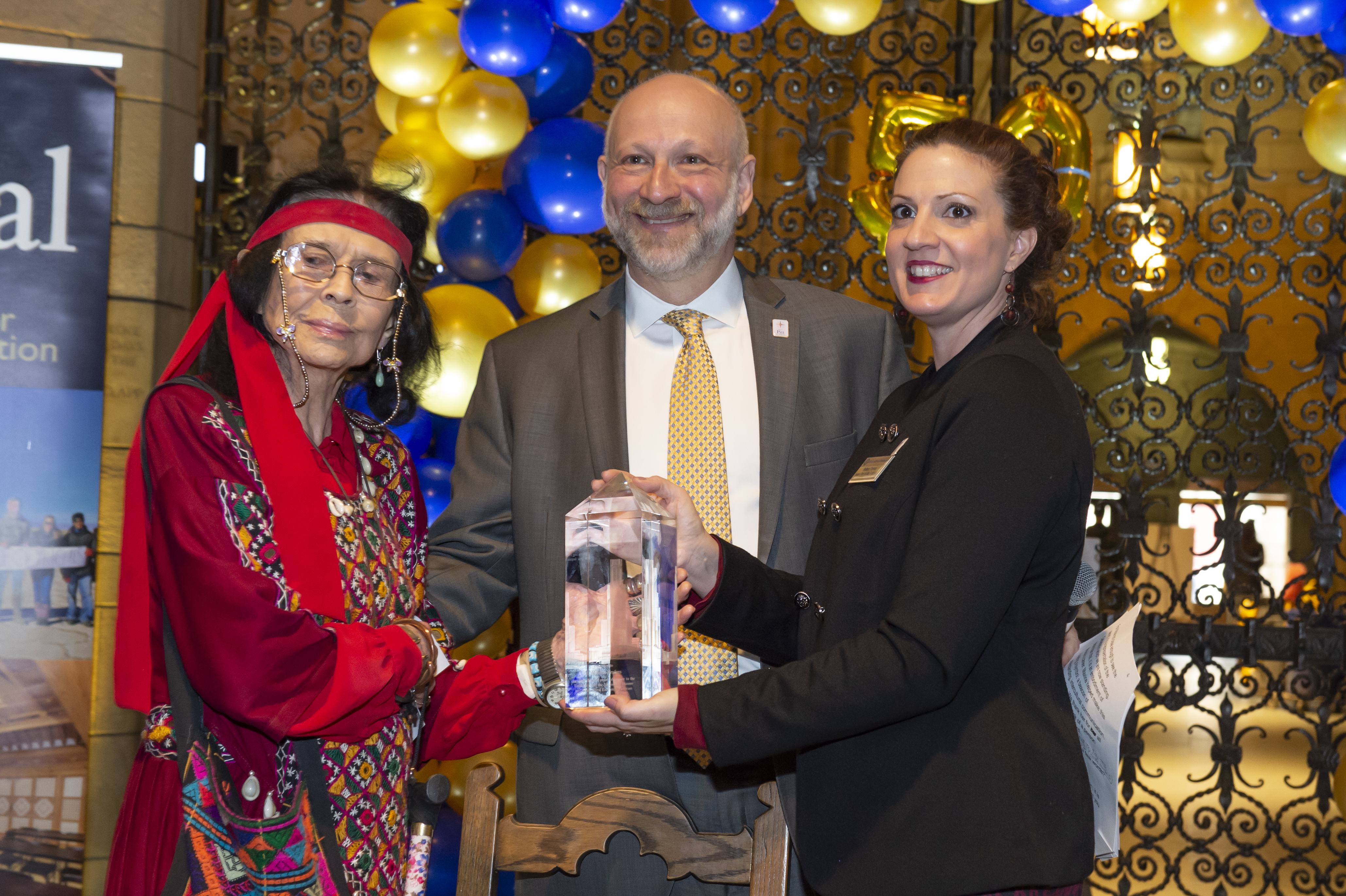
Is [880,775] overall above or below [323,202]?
below

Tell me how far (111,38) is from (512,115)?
45.3 inches

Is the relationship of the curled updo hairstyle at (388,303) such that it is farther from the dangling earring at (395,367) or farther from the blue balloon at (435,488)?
the blue balloon at (435,488)

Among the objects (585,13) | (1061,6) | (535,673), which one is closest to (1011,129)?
(1061,6)

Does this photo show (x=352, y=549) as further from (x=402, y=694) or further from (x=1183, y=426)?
(x=1183, y=426)

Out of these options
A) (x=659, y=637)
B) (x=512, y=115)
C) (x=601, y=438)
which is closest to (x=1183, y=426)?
(x=512, y=115)

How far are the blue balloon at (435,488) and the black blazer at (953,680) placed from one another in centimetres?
178

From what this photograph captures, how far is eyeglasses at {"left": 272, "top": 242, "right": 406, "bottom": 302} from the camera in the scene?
5.82ft

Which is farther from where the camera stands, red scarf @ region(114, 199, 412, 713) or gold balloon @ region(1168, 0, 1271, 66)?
gold balloon @ region(1168, 0, 1271, 66)

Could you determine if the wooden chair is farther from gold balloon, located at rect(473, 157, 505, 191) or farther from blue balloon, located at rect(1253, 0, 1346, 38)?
blue balloon, located at rect(1253, 0, 1346, 38)

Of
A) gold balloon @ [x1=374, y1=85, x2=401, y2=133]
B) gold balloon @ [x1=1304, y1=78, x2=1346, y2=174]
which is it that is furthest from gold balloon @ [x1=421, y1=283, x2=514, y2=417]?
gold balloon @ [x1=1304, y1=78, x2=1346, y2=174]

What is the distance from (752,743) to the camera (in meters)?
1.41

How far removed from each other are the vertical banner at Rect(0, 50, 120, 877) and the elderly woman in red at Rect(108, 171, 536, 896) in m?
1.27

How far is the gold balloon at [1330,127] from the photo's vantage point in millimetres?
3170

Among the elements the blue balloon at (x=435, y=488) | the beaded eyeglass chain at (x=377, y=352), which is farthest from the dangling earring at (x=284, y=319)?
the blue balloon at (x=435, y=488)
